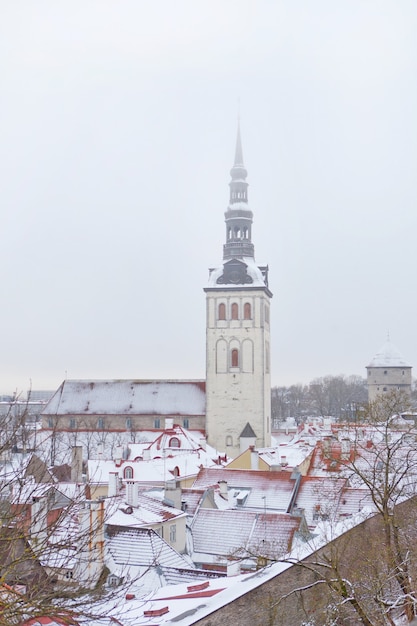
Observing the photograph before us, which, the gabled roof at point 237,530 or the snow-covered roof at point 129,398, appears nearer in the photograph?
the gabled roof at point 237,530

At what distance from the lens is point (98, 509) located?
1919 cm

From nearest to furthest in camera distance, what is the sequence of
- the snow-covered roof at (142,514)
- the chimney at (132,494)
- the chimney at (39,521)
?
the chimney at (39,521), the snow-covered roof at (142,514), the chimney at (132,494)

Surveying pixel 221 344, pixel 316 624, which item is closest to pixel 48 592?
pixel 316 624

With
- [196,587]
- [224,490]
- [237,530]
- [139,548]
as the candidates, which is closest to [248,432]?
[224,490]

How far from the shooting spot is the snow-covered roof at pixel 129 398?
5969 centimetres

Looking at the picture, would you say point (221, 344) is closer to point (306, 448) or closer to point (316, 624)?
point (306, 448)

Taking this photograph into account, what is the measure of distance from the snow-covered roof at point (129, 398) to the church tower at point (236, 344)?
9.25 feet

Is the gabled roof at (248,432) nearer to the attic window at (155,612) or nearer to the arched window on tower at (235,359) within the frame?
the arched window on tower at (235,359)

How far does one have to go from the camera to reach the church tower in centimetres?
5603

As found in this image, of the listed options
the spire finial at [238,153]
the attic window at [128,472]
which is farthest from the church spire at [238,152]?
the attic window at [128,472]

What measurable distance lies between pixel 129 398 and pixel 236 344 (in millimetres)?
10849

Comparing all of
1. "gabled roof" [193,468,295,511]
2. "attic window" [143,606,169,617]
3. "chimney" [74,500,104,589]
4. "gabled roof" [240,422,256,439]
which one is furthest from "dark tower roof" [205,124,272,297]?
"attic window" [143,606,169,617]

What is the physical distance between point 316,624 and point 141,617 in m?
4.11

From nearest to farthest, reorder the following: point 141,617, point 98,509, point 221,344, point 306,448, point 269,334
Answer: point 141,617
point 98,509
point 306,448
point 221,344
point 269,334
